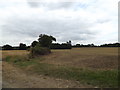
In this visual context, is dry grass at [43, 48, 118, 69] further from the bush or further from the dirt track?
the bush

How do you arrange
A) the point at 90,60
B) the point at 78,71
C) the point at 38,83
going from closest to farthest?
the point at 38,83 → the point at 78,71 → the point at 90,60

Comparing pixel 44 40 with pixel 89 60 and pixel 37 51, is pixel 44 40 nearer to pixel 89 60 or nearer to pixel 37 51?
pixel 37 51

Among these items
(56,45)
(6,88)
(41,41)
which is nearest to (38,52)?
(41,41)

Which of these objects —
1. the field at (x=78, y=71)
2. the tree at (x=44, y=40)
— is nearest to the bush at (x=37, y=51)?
the tree at (x=44, y=40)

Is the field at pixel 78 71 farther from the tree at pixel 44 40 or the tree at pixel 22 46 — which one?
the tree at pixel 22 46

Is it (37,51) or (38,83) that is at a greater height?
→ (37,51)

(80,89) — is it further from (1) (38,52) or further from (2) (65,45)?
(2) (65,45)

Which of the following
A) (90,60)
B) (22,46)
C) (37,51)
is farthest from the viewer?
(22,46)

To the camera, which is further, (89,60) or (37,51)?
(37,51)

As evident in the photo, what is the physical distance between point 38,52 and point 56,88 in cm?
2448

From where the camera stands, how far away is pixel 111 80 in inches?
279

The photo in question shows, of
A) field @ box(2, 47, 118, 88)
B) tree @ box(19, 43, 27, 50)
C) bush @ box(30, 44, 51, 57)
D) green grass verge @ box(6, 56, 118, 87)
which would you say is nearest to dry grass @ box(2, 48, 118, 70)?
field @ box(2, 47, 118, 88)

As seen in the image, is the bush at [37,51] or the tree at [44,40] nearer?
the bush at [37,51]

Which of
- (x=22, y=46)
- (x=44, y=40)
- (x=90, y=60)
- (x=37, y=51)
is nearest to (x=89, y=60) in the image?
(x=90, y=60)
